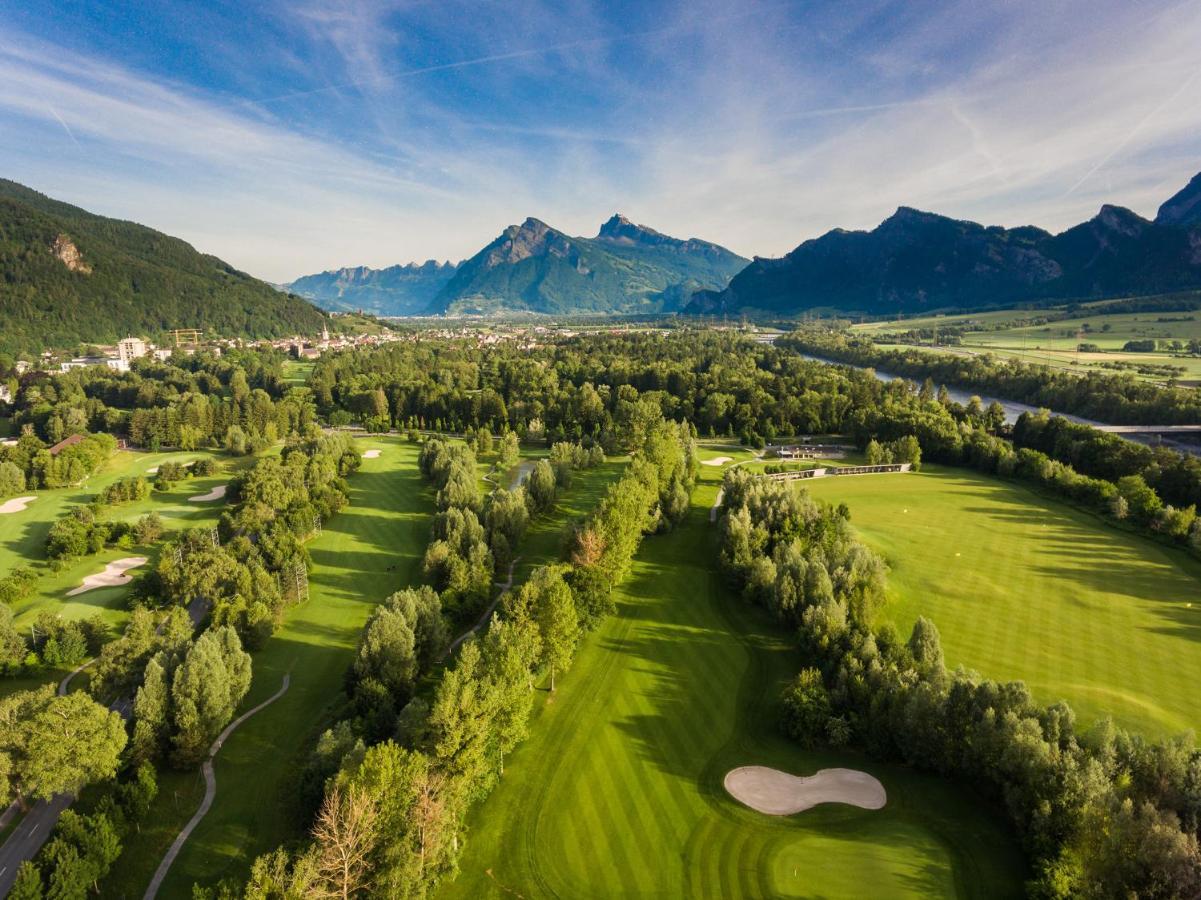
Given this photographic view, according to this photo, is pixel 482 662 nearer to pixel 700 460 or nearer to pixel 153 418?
pixel 700 460

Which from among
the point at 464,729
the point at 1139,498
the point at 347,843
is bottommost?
the point at 464,729

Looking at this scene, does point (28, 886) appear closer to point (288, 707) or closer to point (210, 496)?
point (288, 707)

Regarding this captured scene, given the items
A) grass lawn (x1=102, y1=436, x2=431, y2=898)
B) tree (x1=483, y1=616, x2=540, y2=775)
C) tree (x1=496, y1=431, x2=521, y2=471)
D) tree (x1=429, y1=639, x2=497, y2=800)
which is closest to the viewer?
tree (x1=429, y1=639, x2=497, y2=800)

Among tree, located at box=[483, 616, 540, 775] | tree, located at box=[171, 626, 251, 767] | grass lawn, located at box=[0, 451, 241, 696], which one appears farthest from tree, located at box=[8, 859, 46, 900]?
grass lawn, located at box=[0, 451, 241, 696]

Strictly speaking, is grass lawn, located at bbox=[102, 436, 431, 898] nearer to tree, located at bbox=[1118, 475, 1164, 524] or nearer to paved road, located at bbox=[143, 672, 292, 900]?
paved road, located at bbox=[143, 672, 292, 900]

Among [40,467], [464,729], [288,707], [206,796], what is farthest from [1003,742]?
[40,467]

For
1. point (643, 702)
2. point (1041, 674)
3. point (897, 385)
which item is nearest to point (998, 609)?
point (1041, 674)
